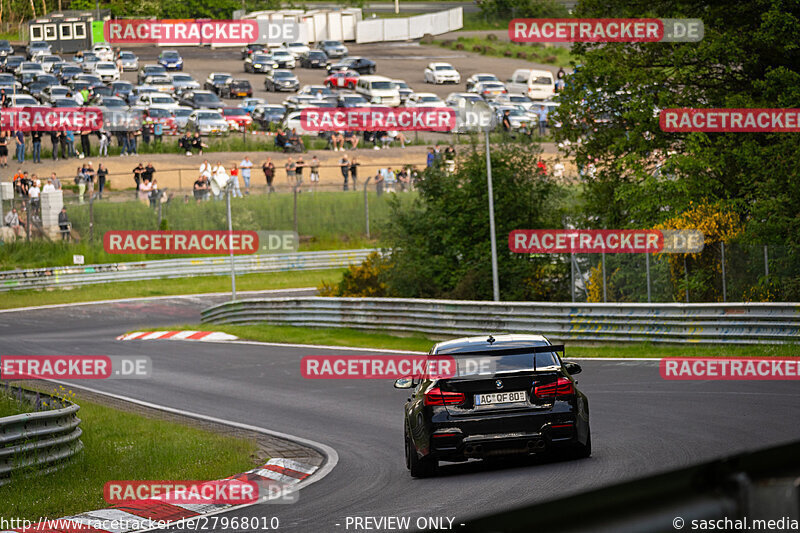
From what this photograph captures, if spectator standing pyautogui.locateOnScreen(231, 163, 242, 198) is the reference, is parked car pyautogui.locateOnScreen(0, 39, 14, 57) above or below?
above

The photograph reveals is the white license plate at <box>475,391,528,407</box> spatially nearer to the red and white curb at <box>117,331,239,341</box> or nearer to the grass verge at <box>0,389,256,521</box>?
the grass verge at <box>0,389,256,521</box>

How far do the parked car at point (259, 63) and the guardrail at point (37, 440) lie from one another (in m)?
68.8

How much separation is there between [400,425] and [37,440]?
196 inches

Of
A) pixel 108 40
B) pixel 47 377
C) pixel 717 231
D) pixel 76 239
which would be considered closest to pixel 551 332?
pixel 717 231

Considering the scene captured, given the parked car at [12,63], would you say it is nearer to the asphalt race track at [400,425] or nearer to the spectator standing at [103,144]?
the spectator standing at [103,144]

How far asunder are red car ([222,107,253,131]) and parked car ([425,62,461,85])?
1963cm

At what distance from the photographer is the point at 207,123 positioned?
202 feet

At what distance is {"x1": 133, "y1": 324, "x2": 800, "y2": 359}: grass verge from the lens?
20.3 m

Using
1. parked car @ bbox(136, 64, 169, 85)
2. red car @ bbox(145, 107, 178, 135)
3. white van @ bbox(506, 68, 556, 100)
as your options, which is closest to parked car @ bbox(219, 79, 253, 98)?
parked car @ bbox(136, 64, 169, 85)

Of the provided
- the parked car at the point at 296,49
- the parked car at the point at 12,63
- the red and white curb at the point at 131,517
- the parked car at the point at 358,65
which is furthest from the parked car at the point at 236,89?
the red and white curb at the point at 131,517

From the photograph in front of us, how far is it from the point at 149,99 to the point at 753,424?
55669 millimetres

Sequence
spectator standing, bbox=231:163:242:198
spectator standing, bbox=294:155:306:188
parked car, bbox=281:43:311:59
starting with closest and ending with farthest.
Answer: spectator standing, bbox=231:163:242:198 → spectator standing, bbox=294:155:306:188 → parked car, bbox=281:43:311:59

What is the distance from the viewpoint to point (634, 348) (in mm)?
22578

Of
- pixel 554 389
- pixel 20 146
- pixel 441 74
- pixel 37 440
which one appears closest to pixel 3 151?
pixel 20 146
